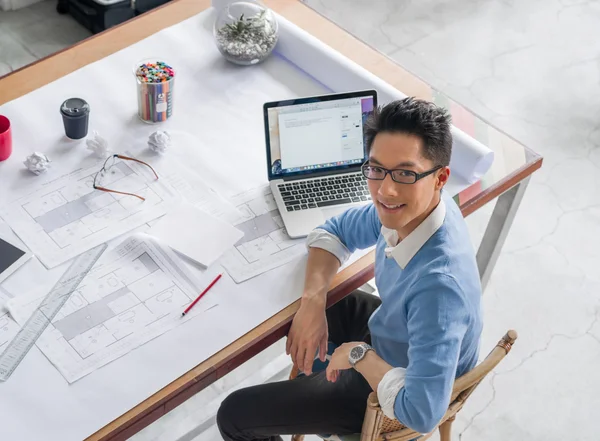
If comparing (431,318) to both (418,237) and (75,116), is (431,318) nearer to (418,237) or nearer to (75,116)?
(418,237)

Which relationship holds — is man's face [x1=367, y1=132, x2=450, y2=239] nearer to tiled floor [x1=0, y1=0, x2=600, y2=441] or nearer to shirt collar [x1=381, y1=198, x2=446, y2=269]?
shirt collar [x1=381, y1=198, x2=446, y2=269]

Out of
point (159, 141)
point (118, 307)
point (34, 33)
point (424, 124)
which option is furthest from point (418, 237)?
point (34, 33)

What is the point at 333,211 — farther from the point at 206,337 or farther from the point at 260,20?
the point at 260,20

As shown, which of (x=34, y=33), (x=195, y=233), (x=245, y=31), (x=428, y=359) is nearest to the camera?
(x=428, y=359)

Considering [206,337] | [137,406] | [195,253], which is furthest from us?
Answer: [195,253]

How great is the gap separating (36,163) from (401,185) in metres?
0.93

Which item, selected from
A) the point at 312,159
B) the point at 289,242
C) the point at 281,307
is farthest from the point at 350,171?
the point at 281,307

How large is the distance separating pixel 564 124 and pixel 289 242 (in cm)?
196

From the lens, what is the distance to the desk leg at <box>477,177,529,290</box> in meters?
2.30

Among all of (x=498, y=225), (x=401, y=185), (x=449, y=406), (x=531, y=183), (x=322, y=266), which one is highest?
(x=401, y=185)

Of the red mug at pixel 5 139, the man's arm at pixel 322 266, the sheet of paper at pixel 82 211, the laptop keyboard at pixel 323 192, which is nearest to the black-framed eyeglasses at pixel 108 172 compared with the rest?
the sheet of paper at pixel 82 211

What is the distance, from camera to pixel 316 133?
6.84 ft

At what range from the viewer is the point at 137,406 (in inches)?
65.3

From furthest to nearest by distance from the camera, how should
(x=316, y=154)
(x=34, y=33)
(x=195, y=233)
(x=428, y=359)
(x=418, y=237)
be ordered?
(x=34, y=33) → (x=316, y=154) → (x=195, y=233) → (x=418, y=237) → (x=428, y=359)
